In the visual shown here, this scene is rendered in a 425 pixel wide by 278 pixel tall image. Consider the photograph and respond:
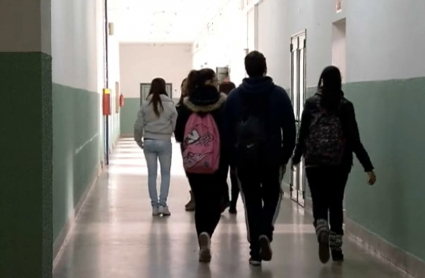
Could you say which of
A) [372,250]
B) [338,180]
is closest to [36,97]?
[338,180]

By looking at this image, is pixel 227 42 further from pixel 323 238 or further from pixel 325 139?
pixel 323 238

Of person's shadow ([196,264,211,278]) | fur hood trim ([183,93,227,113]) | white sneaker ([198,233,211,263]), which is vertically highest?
fur hood trim ([183,93,227,113])

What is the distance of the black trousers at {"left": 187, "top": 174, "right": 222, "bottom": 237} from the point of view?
21.3 ft

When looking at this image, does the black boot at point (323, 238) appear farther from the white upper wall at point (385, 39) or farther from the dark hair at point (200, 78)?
the dark hair at point (200, 78)

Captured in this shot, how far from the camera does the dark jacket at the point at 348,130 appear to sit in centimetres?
621

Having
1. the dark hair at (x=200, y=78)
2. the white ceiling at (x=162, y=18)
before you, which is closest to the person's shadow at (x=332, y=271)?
the dark hair at (x=200, y=78)

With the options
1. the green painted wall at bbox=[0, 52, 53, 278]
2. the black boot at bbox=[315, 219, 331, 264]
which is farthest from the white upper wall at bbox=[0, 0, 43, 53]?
the black boot at bbox=[315, 219, 331, 264]

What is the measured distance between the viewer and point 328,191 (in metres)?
6.37

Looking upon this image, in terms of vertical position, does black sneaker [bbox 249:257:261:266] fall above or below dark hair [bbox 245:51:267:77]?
below

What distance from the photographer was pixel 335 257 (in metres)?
6.55

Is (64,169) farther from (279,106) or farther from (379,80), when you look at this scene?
(379,80)

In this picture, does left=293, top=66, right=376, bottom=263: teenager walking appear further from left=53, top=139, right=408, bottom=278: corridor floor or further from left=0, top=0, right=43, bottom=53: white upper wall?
left=0, top=0, right=43, bottom=53: white upper wall

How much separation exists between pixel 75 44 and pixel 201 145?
342cm

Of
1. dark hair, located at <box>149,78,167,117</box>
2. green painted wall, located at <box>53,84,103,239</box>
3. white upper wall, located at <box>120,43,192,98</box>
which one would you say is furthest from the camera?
white upper wall, located at <box>120,43,192,98</box>
